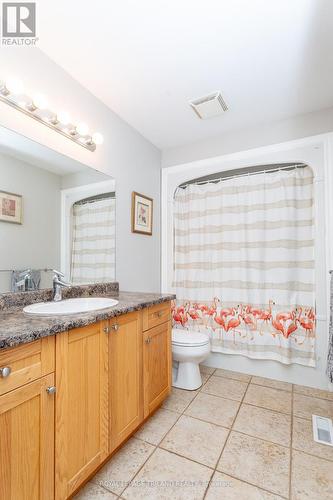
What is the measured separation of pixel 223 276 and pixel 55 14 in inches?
87.1

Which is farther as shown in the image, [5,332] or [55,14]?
[55,14]

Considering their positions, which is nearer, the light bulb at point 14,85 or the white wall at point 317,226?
the light bulb at point 14,85

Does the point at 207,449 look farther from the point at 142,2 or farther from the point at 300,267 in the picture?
the point at 142,2

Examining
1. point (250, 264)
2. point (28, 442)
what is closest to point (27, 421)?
point (28, 442)

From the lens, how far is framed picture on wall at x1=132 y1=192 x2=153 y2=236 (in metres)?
2.30

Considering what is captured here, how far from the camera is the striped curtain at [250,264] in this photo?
2.14 metres

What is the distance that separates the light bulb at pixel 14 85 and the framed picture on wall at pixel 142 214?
1.14 m

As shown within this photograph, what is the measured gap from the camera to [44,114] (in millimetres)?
1504

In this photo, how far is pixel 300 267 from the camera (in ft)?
7.02

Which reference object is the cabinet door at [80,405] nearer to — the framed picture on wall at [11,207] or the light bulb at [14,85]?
the framed picture on wall at [11,207]

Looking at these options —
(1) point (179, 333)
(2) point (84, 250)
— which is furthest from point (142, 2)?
(1) point (179, 333)

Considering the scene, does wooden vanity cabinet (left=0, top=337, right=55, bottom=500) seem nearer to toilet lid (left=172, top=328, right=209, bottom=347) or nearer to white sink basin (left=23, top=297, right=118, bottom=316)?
white sink basin (left=23, top=297, right=118, bottom=316)

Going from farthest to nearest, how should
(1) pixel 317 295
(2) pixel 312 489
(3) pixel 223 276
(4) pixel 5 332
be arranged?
(3) pixel 223 276 → (1) pixel 317 295 → (2) pixel 312 489 → (4) pixel 5 332
